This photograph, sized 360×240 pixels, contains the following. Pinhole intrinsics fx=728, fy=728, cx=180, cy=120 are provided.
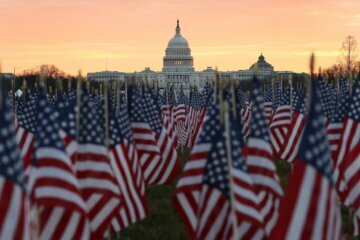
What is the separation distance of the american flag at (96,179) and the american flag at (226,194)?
1.38 m

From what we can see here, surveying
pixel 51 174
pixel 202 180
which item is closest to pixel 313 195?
pixel 202 180

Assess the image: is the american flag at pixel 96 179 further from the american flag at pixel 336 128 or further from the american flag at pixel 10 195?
the american flag at pixel 336 128

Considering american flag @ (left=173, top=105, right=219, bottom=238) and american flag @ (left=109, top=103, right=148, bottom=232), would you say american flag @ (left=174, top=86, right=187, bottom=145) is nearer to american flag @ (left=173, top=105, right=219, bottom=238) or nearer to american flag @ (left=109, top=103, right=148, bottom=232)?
american flag @ (left=109, top=103, right=148, bottom=232)

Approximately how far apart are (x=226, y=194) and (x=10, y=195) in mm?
2325

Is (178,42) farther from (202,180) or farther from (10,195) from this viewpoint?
(10,195)

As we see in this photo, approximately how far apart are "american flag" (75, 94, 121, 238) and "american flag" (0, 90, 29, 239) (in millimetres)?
1838

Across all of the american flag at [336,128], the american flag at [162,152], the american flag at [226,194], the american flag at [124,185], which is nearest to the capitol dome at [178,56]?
the american flag at [162,152]

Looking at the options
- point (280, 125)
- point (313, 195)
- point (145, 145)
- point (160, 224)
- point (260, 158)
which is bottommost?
point (160, 224)

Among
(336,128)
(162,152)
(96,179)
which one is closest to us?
(96,179)

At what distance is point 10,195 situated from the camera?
23.1ft

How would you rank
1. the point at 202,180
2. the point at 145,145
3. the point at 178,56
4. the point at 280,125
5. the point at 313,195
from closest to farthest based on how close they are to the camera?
the point at 313,195
the point at 202,180
the point at 145,145
the point at 280,125
the point at 178,56

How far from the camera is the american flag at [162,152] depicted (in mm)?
14164

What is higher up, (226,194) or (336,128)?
(336,128)

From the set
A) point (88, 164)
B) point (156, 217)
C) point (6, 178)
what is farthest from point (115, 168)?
point (156, 217)
